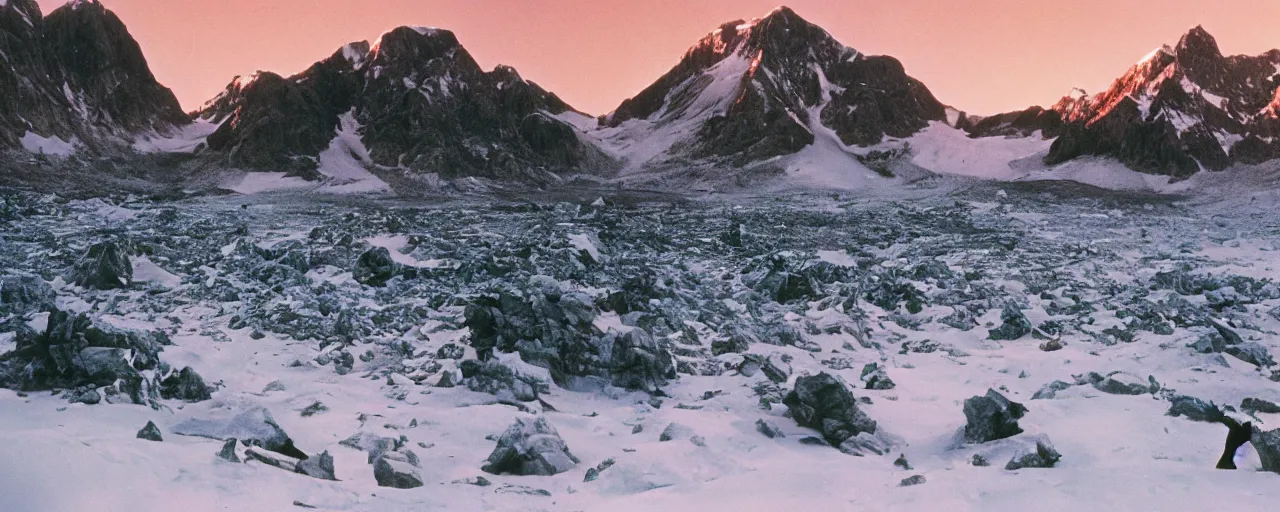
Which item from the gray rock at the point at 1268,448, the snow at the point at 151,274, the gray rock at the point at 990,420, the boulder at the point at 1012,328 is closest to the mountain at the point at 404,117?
the snow at the point at 151,274

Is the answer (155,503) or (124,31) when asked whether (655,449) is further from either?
(124,31)

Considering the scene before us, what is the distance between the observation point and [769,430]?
791 cm

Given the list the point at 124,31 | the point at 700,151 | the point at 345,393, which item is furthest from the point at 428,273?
the point at 124,31

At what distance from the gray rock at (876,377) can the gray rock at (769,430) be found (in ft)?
7.33

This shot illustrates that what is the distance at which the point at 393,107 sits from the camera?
252 ft

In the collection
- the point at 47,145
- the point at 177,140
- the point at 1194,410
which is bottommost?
the point at 1194,410

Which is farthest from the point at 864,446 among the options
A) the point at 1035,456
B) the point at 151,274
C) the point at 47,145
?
the point at 47,145

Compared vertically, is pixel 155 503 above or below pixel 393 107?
below

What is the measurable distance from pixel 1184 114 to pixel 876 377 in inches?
2817

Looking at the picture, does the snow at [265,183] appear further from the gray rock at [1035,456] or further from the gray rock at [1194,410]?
the gray rock at [1194,410]

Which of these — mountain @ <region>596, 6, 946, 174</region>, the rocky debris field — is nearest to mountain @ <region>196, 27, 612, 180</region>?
mountain @ <region>596, 6, 946, 174</region>

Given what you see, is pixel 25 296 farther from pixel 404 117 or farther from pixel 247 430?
pixel 404 117

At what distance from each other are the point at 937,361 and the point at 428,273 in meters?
11.0

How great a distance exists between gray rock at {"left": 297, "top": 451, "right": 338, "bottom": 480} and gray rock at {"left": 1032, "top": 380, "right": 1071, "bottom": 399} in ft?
25.0
